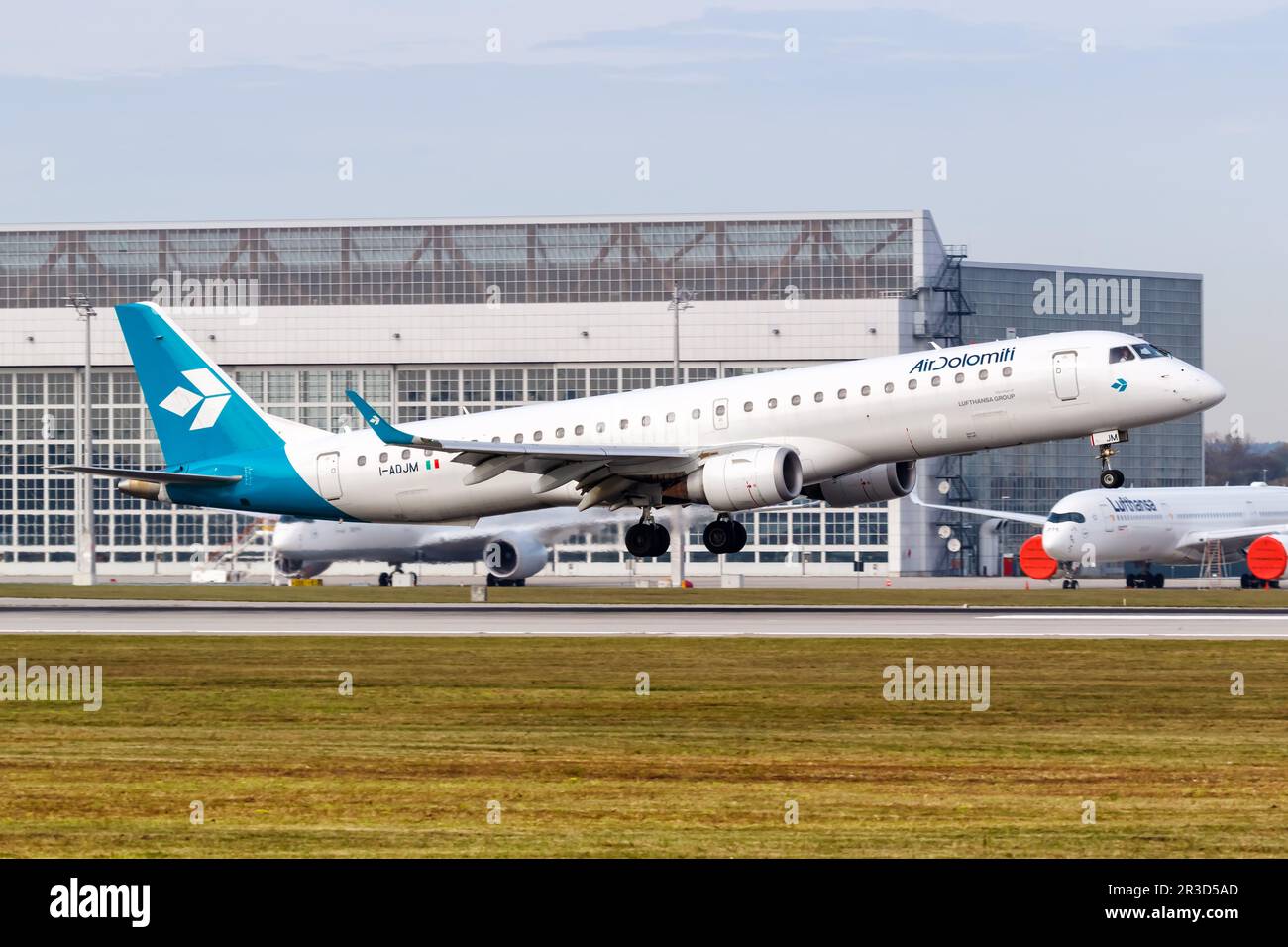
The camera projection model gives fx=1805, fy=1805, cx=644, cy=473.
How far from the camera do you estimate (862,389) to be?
148 ft

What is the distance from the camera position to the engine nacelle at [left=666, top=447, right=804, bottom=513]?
45281 millimetres

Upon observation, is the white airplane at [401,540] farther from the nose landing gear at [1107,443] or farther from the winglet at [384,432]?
the nose landing gear at [1107,443]

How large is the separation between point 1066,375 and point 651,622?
11.9m

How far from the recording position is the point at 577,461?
4762cm

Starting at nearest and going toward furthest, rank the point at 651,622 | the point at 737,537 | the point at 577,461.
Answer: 1. the point at 651,622
2. the point at 577,461
3. the point at 737,537

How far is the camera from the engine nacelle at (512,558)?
8575cm

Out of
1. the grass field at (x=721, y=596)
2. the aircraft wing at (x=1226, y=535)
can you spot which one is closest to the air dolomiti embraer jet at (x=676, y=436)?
the grass field at (x=721, y=596)

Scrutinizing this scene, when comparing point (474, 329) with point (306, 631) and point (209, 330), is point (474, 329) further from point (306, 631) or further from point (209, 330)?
point (306, 631)

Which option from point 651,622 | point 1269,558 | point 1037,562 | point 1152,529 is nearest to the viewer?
point 651,622

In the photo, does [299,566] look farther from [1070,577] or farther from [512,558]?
[1070,577]

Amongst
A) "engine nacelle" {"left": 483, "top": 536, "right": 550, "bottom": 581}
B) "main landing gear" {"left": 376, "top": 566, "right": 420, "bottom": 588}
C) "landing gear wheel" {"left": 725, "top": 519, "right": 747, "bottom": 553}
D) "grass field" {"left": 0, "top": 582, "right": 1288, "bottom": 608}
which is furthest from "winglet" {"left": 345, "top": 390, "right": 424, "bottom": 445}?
"main landing gear" {"left": 376, "top": 566, "right": 420, "bottom": 588}

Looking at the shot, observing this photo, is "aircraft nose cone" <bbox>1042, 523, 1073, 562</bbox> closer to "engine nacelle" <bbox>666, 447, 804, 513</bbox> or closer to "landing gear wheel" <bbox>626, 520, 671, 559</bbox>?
"landing gear wheel" <bbox>626, 520, 671, 559</bbox>

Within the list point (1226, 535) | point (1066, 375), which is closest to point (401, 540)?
point (1226, 535)
